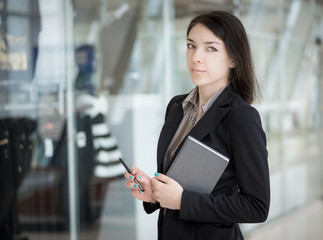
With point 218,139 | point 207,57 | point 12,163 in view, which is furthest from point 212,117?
point 12,163

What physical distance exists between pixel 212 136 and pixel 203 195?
6.9 inches

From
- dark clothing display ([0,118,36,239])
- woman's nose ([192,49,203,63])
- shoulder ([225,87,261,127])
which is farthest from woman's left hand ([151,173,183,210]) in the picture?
dark clothing display ([0,118,36,239])

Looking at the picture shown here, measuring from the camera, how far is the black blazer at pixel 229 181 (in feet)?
4.37

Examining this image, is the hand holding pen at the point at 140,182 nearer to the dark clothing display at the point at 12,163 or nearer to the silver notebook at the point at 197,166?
the silver notebook at the point at 197,166

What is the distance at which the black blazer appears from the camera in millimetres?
1333

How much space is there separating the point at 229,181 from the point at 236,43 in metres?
0.42

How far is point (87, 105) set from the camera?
3787 mm

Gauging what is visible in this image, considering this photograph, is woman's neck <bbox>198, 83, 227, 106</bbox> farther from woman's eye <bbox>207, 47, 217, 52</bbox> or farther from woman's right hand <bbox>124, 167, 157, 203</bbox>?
woman's right hand <bbox>124, 167, 157, 203</bbox>

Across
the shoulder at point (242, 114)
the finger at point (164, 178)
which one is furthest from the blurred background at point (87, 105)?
the finger at point (164, 178)

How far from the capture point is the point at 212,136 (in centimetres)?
138

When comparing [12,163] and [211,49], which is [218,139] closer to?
[211,49]

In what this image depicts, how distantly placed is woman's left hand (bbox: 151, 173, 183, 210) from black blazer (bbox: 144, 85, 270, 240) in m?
0.02

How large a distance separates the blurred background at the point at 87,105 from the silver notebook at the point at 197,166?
1.15 meters

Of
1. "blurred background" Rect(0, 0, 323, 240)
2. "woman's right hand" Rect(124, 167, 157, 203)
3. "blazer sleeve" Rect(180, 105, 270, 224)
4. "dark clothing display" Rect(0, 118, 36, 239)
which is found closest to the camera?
"blazer sleeve" Rect(180, 105, 270, 224)
